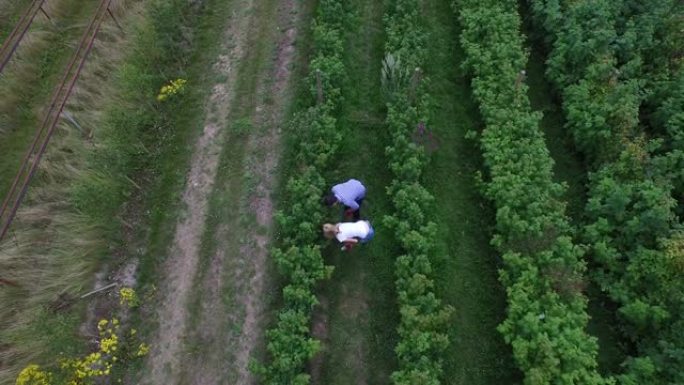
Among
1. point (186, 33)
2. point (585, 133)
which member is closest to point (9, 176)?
point (186, 33)

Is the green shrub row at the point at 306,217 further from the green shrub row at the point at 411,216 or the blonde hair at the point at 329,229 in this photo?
the green shrub row at the point at 411,216

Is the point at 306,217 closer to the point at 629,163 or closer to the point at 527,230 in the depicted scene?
the point at 527,230

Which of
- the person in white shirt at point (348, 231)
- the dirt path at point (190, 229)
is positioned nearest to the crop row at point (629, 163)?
the person in white shirt at point (348, 231)

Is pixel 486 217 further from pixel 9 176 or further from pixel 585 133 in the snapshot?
pixel 9 176

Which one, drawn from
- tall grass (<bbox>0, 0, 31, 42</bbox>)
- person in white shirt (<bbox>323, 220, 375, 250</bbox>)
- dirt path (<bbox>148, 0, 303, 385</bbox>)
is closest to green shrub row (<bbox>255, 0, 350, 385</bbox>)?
person in white shirt (<bbox>323, 220, 375, 250</bbox>)

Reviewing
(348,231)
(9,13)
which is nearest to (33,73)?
(9,13)
